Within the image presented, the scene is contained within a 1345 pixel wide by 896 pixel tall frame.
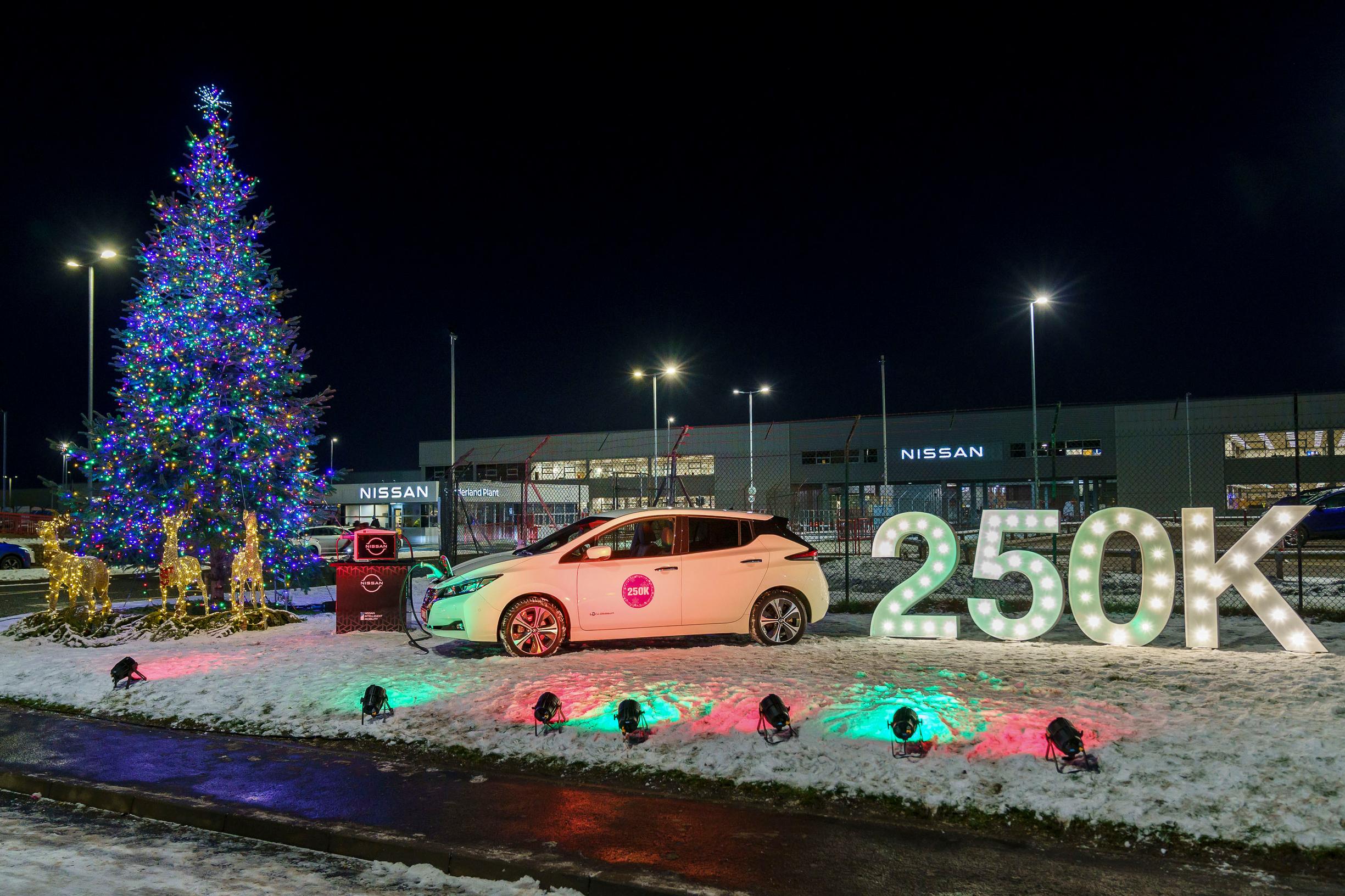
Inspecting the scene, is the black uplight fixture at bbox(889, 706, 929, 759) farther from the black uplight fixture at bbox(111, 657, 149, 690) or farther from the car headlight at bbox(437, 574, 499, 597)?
the black uplight fixture at bbox(111, 657, 149, 690)

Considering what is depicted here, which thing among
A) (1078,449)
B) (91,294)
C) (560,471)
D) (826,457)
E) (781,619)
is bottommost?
(781,619)

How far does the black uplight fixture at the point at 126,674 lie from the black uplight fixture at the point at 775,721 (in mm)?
6582

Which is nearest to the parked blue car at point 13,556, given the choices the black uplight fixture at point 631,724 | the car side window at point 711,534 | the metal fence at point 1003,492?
the metal fence at point 1003,492

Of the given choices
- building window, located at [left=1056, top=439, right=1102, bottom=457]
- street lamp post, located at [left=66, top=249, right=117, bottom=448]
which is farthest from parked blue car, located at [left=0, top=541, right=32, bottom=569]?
building window, located at [left=1056, top=439, right=1102, bottom=457]

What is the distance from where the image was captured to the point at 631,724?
270 inches

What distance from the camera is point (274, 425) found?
50.2 feet

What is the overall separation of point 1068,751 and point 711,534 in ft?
17.3

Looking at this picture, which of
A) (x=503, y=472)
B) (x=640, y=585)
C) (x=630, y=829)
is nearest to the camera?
(x=630, y=829)

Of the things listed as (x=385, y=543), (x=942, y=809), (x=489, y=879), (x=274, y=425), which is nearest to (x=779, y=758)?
(x=942, y=809)

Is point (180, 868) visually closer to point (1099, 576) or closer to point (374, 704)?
point (374, 704)

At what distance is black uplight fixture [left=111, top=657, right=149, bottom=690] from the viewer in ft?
29.9

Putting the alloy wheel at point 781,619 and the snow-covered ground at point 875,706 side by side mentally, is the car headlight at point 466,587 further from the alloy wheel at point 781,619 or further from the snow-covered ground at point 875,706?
the alloy wheel at point 781,619

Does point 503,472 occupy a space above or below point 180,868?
above

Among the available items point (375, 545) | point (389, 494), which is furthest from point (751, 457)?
point (389, 494)
